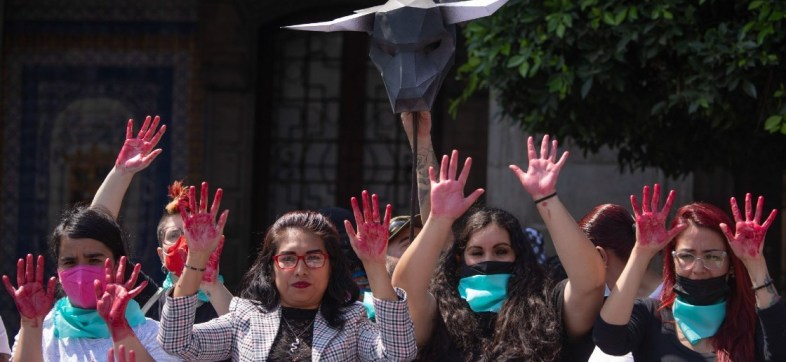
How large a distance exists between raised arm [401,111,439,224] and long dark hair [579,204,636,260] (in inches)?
22.3

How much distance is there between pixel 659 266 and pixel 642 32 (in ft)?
7.70

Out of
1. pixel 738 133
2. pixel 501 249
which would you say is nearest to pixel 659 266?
pixel 738 133

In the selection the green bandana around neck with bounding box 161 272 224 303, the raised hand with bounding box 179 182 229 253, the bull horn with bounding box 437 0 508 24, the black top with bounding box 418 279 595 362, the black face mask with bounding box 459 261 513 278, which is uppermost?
the bull horn with bounding box 437 0 508 24

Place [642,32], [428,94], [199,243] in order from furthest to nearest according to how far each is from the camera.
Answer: [642,32], [428,94], [199,243]

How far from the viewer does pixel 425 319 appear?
440 cm

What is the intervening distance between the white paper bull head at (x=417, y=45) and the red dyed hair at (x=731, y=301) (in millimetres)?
900

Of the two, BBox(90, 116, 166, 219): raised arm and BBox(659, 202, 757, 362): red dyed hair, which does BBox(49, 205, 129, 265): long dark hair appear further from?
BBox(659, 202, 757, 362): red dyed hair

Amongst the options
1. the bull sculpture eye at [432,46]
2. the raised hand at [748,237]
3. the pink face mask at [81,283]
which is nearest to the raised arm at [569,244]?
the raised hand at [748,237]

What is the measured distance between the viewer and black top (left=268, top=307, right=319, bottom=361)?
4.25 m

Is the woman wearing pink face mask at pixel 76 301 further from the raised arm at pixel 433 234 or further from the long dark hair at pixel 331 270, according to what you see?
the raised arm at pixel 433 234

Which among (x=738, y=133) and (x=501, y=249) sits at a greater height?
(x=738, y=133)

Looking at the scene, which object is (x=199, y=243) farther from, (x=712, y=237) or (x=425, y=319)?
(x=712, y=237)

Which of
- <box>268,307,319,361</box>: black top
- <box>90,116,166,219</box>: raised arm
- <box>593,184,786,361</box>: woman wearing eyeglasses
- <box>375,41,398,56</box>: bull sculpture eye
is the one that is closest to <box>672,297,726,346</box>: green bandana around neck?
<box>593,184,786,361</box>: woman wearing eyeglasses

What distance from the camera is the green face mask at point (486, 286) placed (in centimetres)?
457
